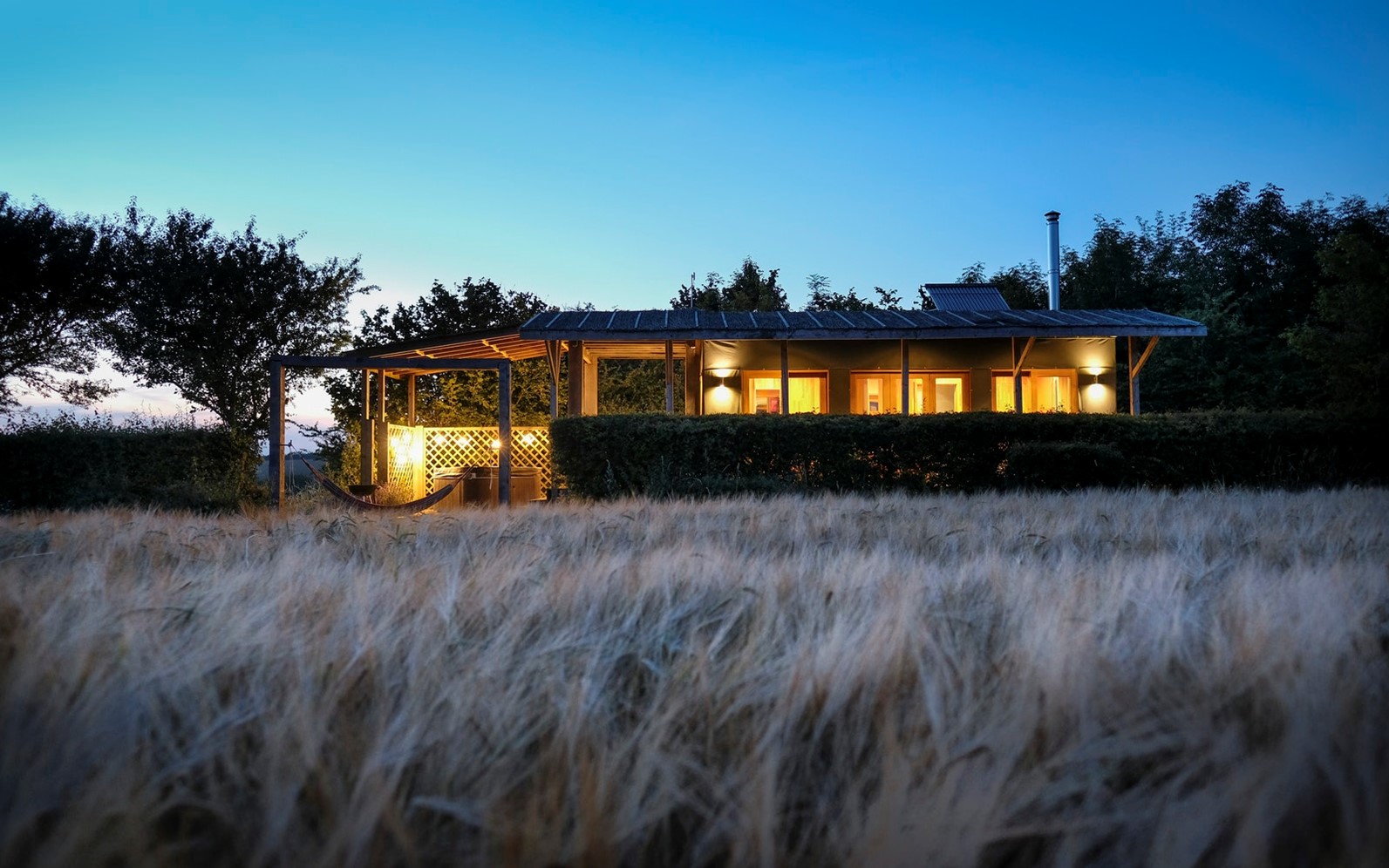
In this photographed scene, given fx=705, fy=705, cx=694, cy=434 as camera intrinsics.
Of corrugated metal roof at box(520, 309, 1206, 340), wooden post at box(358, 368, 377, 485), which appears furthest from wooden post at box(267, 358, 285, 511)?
corrugated metal roof at box(520, 309, 1206, 340)

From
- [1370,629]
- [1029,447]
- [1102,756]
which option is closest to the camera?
[1102,756]

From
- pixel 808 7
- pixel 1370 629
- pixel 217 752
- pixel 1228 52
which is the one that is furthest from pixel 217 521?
pixel 1228 52

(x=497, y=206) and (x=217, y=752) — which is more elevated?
(x=497, y=206)

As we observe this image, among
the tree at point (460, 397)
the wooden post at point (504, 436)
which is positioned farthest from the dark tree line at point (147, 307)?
the wooden post at point (504, 436)

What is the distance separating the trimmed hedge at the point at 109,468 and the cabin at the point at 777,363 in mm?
2305

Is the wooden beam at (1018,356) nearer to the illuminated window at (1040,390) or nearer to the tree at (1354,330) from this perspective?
the illuminated window at (1040,390)

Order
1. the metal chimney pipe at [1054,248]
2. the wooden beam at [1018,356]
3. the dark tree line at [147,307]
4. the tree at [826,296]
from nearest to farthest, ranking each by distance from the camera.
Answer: the wooden beam at [1018,356] < the dark tree line at [147,307] < the metal chimney pipe at [1054,248] < the tree at [826,296]

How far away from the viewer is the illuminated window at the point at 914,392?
49.4 feet

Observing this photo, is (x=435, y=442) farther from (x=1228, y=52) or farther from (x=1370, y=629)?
(x=1228, y=52)

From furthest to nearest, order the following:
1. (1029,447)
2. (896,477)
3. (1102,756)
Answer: (896,477), (1029,447), (1102,756)

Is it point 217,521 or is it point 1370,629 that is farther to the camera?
point 217,521

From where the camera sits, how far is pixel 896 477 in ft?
28.0

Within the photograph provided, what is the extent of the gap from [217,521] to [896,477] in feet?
23.3

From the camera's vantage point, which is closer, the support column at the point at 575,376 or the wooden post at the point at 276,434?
the wooden post at the point at 276,434
